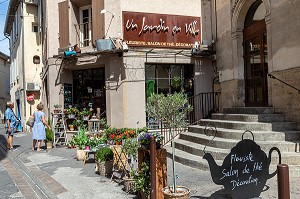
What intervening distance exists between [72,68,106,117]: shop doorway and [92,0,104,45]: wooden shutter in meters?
1.59

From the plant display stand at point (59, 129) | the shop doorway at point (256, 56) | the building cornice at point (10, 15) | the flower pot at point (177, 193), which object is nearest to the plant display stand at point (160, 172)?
the flower pot at point (177, 193)

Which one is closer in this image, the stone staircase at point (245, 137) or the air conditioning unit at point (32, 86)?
the stone staircase at point (245, 137)

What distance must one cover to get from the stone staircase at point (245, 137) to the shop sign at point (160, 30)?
393 cm

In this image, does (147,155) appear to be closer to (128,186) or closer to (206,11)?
(128,186)

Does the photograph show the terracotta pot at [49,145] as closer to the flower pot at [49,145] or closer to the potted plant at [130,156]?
the flower pot at [49,145]

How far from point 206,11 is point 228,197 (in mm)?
8643

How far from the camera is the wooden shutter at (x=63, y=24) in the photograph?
480 inches

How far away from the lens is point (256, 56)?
916cm

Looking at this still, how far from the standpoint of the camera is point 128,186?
214 inches

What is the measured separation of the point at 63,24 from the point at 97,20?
1731 millimetres

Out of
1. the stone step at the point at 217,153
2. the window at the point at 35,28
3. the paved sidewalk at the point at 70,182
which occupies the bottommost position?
the paved sidewalk at the point at 70,182

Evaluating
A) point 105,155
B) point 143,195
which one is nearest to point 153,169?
point 143,195

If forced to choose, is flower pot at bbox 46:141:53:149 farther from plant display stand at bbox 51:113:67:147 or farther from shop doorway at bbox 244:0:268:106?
shop doorway at bbox 244:0:268:106

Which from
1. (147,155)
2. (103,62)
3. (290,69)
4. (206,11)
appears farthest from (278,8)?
(103,62)
